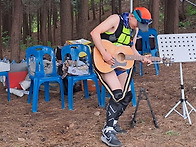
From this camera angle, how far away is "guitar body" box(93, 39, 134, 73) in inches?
146

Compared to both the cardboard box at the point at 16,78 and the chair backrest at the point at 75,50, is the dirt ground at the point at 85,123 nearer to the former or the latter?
the cardboard box at the point at 16,78

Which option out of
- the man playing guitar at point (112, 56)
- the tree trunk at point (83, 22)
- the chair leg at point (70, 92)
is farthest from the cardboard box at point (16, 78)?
the tree trunk at point (83, 22)

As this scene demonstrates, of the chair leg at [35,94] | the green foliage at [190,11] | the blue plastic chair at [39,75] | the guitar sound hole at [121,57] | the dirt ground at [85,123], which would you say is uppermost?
the green foliage at [190,11]

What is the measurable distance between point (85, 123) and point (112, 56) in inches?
51.9

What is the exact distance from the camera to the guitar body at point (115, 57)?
370cm

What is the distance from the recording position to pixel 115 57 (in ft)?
12.4

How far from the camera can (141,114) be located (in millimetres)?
4859

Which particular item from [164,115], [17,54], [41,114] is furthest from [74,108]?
[17,54]

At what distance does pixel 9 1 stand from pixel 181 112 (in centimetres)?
1242

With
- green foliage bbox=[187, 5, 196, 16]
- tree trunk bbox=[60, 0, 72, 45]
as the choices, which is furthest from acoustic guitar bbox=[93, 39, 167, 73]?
green foliage bbox=[187, 5, 196, 16]

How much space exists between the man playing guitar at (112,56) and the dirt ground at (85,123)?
28 cm

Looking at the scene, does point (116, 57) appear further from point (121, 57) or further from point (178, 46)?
point (178, 46)

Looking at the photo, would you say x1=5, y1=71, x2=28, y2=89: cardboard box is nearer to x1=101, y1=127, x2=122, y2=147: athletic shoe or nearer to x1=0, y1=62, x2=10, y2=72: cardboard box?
x1=0, y1=62, x2=10, y2=72: cardboard box

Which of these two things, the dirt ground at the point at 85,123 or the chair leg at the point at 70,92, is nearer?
the dirt ground at the point at 85,123
